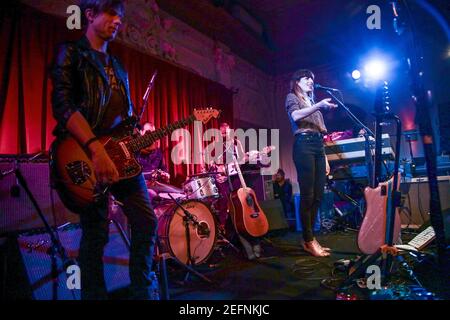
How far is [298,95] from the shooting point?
3.72 metres

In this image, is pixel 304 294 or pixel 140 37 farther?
pixel 140 37

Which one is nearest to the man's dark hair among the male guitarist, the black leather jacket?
the male guitarist

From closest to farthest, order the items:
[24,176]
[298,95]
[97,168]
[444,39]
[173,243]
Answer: [97,168] < [24,176] < [173,243] < [298,95] < [444,39]

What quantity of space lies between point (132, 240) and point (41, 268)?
0.77 m

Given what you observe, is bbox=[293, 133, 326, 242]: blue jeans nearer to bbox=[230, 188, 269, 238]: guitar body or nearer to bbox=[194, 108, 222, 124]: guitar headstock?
bbox=[230, 188, 269, 238]: guitar body

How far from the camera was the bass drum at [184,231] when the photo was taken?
3.31m

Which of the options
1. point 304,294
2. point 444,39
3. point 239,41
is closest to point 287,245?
point 304,294

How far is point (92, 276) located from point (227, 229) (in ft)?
10.5

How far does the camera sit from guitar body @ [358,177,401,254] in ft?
7.89

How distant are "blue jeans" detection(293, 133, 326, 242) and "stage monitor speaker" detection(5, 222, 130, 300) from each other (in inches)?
86.2

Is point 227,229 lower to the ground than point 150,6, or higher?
lower

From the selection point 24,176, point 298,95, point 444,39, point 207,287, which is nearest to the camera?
point 24,176

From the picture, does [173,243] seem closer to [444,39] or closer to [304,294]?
[304,294]
